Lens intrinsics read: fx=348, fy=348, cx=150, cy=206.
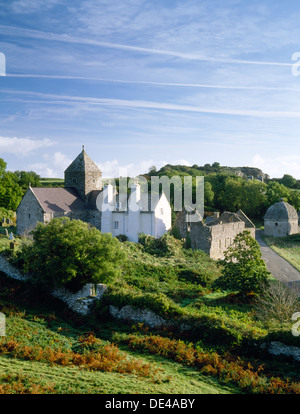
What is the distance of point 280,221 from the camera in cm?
5153

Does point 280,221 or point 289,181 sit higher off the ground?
point 289,181

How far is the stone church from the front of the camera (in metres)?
35.4

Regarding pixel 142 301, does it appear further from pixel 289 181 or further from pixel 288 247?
pixel 289 181

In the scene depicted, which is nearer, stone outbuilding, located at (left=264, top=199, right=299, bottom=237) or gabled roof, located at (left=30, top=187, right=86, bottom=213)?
gabled roof, located at (left=30, top=187, right=86, bottom=213)

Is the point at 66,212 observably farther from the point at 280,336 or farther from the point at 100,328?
the point at 280,336

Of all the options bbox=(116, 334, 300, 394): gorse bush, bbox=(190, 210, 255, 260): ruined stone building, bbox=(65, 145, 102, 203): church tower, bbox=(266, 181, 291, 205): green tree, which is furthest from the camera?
bbox=(266, 181, 291, 205): green tree

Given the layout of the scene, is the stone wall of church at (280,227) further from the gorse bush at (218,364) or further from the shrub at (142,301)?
the gorse bush at (218,364)

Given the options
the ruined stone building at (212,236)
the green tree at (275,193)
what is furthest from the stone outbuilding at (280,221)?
the ruined stone building at (212,236)

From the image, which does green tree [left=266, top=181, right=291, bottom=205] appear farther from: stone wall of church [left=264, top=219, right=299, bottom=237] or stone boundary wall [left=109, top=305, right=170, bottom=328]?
stone boundary wall [left=109, top=305, right=170, bottom=328]

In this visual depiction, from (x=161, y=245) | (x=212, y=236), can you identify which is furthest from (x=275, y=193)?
(x=161, y=245)

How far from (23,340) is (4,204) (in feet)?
134

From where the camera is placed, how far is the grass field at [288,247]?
36.1 m

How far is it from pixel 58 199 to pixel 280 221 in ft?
106

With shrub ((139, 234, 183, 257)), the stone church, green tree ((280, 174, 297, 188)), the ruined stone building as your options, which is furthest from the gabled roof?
green tree ((280, 174, 297, 188))
